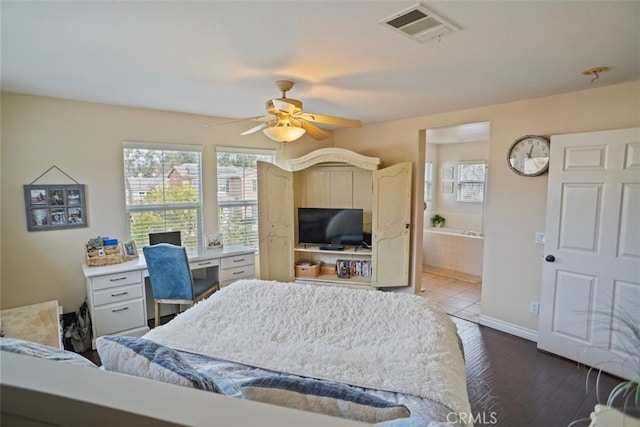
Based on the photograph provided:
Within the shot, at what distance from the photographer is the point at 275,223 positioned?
445cm

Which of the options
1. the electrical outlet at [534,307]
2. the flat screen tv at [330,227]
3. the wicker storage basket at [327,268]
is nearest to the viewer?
the electrical outlet at [534,307]

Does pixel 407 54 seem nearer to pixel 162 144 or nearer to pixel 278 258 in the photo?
pixel 162 144

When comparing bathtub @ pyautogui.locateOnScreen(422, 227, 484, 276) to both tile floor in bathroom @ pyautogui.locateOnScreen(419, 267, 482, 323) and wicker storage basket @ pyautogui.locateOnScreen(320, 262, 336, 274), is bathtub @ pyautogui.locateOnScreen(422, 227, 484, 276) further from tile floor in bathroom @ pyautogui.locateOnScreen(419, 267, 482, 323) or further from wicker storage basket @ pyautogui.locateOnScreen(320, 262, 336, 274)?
wicker storage basket @ pyautogui.locateOnScreen(320, 262, 336, 274)

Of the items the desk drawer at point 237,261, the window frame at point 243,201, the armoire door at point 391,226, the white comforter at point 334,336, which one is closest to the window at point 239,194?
the window frame at point 243,201

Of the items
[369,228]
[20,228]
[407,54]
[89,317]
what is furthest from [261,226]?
[407,54]

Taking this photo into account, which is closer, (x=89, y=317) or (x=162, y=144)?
(x=89, y=317)

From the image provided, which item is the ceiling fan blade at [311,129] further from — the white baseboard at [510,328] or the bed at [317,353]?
the white baseboard at [510,328]

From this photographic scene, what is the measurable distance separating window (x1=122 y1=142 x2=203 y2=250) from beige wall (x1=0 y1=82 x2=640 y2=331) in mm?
102

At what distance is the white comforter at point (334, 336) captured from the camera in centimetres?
149

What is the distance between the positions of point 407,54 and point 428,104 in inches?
59.0

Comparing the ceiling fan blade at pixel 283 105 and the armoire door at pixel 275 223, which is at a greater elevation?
the ceiling fan blade at pixel 283 105

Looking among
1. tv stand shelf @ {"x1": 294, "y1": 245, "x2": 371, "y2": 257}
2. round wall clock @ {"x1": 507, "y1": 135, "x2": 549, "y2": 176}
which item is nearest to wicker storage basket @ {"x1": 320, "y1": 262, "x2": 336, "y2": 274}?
tv stand shelf @ {"x1": 294, "y1": 245, "x2": 371, "y2": 257}

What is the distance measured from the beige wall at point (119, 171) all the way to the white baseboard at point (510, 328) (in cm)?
5

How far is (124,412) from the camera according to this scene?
546mm
